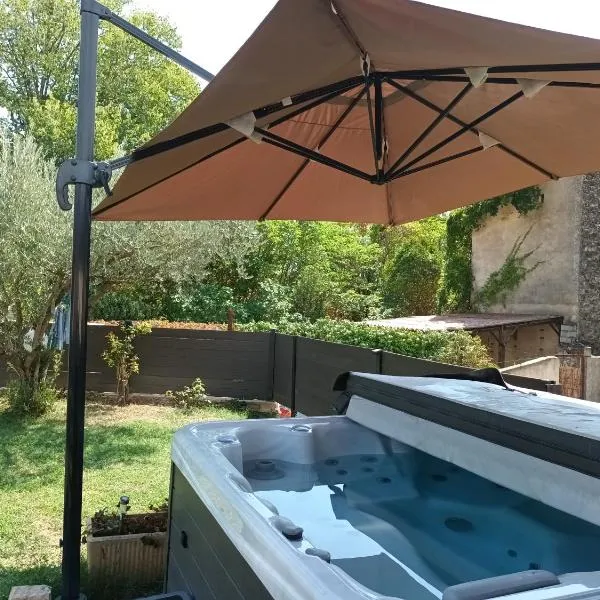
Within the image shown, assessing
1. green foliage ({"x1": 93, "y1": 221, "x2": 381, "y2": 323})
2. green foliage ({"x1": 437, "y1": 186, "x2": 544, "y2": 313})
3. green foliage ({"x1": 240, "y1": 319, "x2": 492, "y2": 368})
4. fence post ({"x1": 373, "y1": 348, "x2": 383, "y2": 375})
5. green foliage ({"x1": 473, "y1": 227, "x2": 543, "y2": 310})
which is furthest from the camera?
green foliage ({"x1": 437, "y1": 186, "x2": 544, "y2": 313})

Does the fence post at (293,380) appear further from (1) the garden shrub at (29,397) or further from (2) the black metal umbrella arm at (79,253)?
(2) the black metal umbrella arm at (79,253)

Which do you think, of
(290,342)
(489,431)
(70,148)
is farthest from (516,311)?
(70,148)

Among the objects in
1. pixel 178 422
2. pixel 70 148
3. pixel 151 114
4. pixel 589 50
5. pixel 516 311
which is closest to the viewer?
pixel 589 50

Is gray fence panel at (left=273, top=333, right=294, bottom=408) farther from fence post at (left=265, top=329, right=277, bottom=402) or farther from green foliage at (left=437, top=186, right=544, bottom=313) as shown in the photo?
green foliage at (left=437, top=186, right=544, bottom=313)

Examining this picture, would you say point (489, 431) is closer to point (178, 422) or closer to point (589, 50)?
point (589, 50)

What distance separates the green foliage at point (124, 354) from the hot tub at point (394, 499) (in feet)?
17.5

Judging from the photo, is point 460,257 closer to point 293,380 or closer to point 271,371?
point 271,371

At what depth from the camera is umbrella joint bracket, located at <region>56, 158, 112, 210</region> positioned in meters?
2.95

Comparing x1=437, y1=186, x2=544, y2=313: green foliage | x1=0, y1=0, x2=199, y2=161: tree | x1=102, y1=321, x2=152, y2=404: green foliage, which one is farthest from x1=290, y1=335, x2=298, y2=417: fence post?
x1=0, y1=0, x2=199, y2=161: tree

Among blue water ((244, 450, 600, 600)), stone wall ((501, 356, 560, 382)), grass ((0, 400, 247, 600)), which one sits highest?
stone wall ((501, 356, 560, 382))

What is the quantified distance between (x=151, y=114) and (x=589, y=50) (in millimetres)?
21557

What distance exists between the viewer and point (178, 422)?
739 cm

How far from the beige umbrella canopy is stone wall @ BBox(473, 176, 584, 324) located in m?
8.33

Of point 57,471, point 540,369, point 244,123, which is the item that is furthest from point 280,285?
point 244,123
